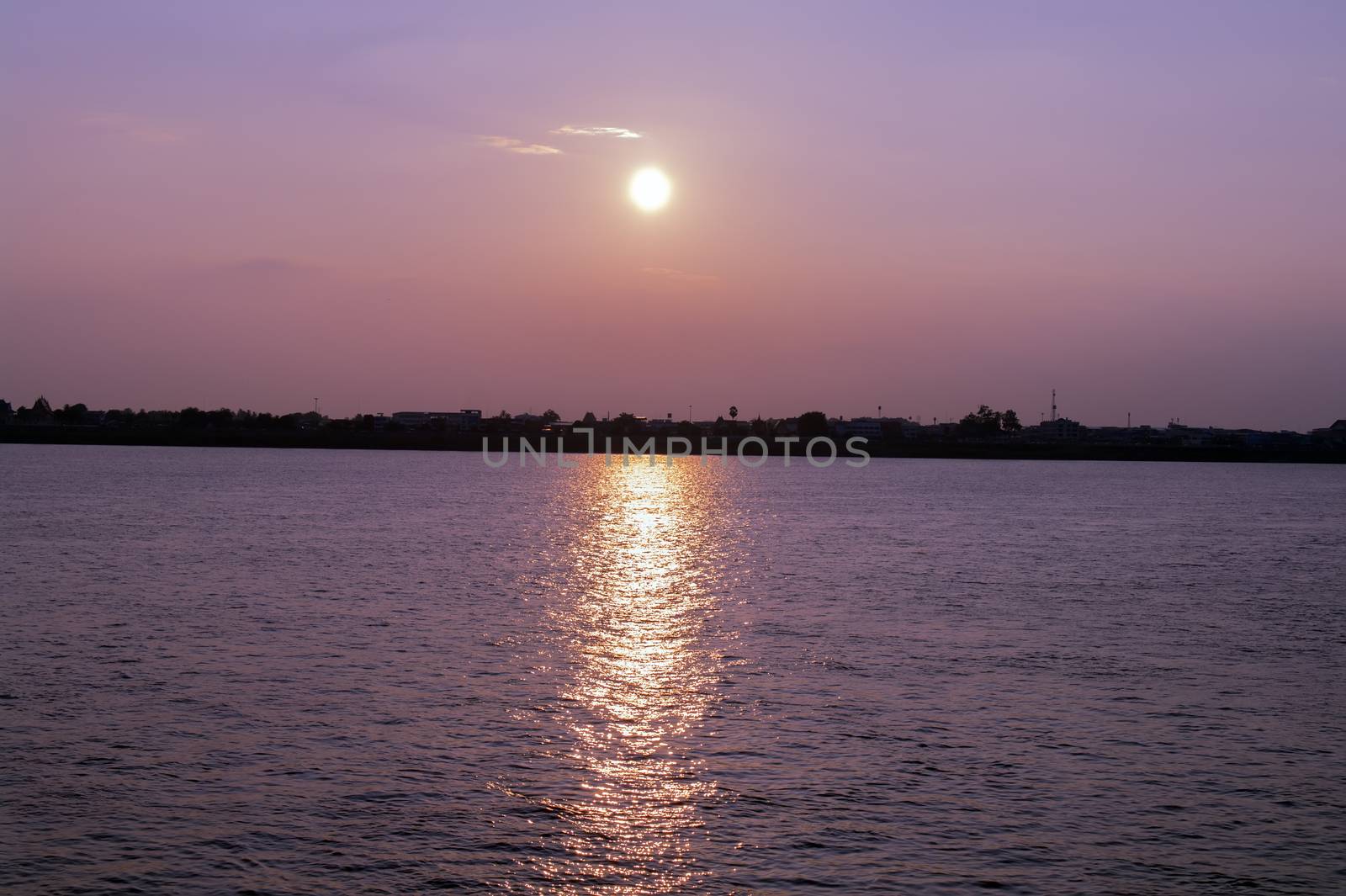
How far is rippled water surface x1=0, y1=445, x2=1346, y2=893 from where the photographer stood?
48.7 feet

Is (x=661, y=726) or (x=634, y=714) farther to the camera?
(x=634, y=714)

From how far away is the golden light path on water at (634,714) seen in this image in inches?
581

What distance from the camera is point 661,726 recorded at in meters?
21.0

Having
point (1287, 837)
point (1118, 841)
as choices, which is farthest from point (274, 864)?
point (1287, 837)

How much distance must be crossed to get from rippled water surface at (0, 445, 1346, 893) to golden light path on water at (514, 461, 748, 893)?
86mm

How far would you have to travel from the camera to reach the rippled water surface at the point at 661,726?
48.7 feet

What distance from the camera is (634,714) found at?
22.0 metres

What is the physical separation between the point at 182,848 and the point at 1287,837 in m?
14.1

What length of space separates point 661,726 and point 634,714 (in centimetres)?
107

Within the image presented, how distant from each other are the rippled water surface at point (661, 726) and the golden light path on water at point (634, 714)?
0.28 feet

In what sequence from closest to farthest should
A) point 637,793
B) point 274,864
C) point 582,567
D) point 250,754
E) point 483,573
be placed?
point 274,864
point 637,793
point 250,754
point 483,573
point 582,567

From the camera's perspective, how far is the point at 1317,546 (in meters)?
65.3

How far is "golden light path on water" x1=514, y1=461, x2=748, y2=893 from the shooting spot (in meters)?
14.8

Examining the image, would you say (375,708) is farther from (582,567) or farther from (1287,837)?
(582,567)
